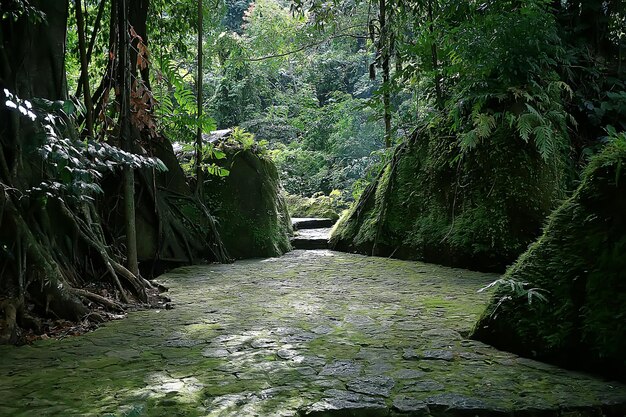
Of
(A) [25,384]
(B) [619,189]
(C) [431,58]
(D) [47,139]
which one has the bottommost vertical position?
(A) [25,384]

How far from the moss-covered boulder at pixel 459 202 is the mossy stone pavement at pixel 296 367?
1526 millimetres

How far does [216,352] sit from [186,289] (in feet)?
7.67

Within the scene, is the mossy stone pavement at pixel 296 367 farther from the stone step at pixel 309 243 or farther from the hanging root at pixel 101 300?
the stone step at pixel 309 243

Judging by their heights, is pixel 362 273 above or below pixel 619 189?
below

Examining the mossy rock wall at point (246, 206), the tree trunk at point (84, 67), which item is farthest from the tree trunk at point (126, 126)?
the mossy rock wall at point (246, 206)

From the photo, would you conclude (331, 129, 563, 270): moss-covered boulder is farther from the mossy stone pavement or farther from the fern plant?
the fern plant

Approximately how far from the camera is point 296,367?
2891 millimetres

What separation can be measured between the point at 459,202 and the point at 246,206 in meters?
3.28

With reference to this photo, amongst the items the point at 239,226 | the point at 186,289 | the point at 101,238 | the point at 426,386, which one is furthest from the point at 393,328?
the point at 239,226

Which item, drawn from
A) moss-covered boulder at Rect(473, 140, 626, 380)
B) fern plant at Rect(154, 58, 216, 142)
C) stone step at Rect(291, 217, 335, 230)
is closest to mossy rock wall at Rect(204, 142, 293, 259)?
fern plant at Rect(154, 58, 216, 142)

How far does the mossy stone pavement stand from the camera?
2.34m

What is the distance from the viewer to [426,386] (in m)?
2.56

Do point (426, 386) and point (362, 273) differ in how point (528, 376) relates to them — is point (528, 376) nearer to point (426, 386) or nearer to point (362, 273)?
point (426, 386)

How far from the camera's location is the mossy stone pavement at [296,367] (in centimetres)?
234
